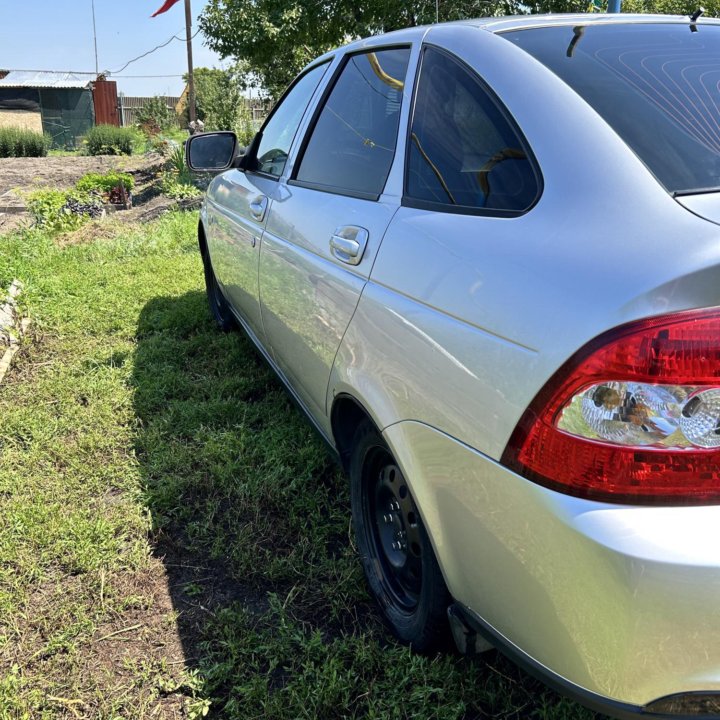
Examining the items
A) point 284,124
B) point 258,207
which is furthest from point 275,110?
point 258,207

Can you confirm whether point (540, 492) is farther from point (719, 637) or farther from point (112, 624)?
point (112, 624)

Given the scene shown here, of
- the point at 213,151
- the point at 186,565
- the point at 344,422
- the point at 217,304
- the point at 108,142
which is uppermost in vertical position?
the point at 108,142

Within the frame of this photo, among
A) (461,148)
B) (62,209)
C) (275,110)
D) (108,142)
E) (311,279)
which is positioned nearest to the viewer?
(461,148)

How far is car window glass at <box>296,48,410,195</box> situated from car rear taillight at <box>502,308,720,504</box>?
111 cm

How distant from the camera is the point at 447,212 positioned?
5.67 ft

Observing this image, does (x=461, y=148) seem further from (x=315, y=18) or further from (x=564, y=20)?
(x=315, y=18)

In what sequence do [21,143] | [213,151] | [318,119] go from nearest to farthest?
[318,119] → [213,151] → [21,143]

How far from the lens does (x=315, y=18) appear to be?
14.2 metres

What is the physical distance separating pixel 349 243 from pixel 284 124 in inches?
64.9

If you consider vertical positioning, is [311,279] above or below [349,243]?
below

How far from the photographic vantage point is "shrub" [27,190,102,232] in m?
9.34

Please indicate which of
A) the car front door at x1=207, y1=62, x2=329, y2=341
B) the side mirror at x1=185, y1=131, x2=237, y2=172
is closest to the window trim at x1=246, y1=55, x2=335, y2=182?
the car front door at x1=207, y1=62, x2=329, y2=341

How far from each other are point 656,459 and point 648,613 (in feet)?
0.87

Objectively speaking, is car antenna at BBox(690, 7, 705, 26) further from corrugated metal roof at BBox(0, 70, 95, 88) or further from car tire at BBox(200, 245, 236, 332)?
corrugated metal roof at BBox(0, 70, 95, 88)
